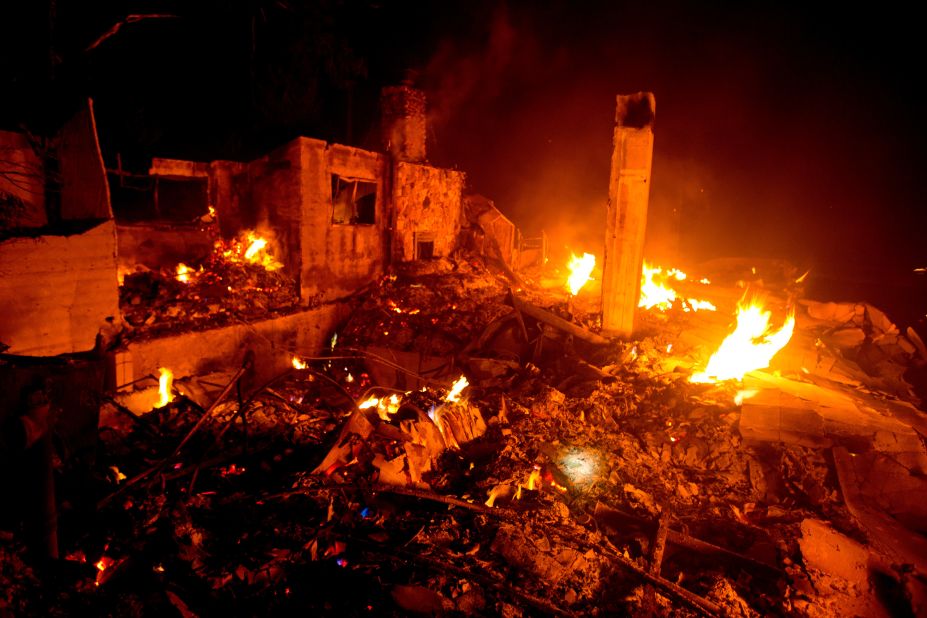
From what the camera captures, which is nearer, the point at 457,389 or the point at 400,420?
the point at 400,420

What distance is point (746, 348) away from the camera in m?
10.4

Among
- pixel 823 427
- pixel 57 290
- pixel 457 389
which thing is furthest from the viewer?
pixel 457 389

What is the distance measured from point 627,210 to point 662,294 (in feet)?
17.3

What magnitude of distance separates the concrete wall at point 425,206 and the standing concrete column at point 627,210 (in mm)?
6074

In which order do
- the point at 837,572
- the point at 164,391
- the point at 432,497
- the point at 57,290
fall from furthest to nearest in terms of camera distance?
the point at 164,391 → the point at 57,290 → the point at 837,572 → the point at 432,497

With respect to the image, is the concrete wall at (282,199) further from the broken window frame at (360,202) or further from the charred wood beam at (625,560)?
the charred wood beam at (625,560)

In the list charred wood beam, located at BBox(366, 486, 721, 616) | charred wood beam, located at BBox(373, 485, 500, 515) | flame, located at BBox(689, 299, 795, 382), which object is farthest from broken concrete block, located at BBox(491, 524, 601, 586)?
flame, located at BBox(689, 299, 795, 382)

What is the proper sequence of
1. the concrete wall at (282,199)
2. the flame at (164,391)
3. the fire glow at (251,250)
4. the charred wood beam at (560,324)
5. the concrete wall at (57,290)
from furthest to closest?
the fire glow at (251,250)
the concrete wall at (282,199)
the charred wood beam at (560,324)
the flame at (164,391)
the concrete wall at (57,290)

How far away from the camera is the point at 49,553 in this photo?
11.6ft

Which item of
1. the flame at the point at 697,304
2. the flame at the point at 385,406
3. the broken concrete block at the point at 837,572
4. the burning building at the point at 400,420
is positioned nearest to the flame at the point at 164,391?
the burning building at the point at 400,420

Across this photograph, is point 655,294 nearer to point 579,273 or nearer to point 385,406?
point 579,273

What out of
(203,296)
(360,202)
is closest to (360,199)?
(360,202)

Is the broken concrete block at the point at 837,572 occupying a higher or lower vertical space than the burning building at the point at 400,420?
lower

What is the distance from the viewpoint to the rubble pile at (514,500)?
423 cm
